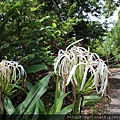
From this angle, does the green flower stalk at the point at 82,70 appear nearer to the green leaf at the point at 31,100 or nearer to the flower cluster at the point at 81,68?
the flower cluster at the point at 81,68

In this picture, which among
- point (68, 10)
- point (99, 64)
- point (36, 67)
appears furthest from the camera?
point (68, 10)

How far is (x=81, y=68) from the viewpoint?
0.98 metres

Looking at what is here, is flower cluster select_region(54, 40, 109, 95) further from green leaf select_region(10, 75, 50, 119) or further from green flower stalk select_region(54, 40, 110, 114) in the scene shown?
green leaf select_region(10, 75, 50, 119)

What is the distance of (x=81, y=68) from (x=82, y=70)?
10 millimetres

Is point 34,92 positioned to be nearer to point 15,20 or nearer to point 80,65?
point 80,65

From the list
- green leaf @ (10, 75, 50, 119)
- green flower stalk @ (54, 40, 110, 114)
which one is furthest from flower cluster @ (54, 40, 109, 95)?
green leaf @ (10, 75, 50, 119)

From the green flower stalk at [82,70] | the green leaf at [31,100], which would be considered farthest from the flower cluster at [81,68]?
the green leaf at [31,100]

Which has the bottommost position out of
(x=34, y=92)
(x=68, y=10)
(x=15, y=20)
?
(x=34, y=92)

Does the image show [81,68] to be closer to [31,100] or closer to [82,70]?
[82,70]

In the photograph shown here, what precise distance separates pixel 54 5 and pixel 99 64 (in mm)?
5197

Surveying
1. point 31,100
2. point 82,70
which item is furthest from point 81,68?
point 31,100

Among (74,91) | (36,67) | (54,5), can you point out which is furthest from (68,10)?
(74,91)

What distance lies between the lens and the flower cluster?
0.95 metres

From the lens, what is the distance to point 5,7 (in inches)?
114
